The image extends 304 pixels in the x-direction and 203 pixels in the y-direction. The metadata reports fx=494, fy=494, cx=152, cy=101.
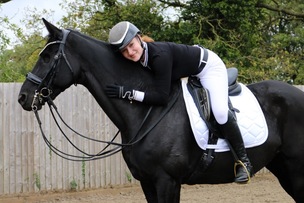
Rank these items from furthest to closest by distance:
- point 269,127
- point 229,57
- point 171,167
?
point 229,57, point 269,127, point 171,167

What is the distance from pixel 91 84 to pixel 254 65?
13.3 m

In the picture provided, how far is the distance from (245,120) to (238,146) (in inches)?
12.2

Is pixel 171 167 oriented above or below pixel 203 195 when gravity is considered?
above

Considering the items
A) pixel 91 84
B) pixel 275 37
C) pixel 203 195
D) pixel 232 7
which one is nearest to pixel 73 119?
pixel 203 195

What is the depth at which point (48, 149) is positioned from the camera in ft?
28.6

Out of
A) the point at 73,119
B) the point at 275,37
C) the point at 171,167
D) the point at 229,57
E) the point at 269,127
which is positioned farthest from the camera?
the point at 275,37

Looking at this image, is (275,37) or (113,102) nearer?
(113,102)

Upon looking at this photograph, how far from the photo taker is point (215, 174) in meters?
4.70

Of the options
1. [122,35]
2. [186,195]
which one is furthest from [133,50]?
[186,195]

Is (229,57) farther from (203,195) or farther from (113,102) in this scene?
(113,102)

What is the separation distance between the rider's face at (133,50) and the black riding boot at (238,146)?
101 centimetres

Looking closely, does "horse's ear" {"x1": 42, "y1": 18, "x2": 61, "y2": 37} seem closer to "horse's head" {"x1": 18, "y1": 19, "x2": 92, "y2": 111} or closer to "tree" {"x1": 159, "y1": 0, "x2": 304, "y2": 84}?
"horse's head" {"x1": 18, "y1": 19, "x2": 92, "y2": 111}

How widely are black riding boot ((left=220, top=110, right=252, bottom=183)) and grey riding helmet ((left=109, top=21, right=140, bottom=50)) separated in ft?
3.81

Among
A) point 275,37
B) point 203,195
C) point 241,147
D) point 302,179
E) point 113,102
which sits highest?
point 275,37
